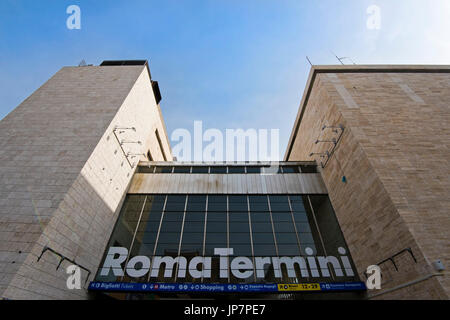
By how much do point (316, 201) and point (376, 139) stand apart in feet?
21.6

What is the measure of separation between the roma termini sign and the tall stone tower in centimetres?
206

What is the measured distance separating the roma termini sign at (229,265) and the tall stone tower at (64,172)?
81.2 inches

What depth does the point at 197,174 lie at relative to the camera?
19.1 metres

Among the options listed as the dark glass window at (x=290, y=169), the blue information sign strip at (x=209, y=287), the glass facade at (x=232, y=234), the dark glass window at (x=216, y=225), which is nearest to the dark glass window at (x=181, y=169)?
the glass facade at (x=232, y=234)

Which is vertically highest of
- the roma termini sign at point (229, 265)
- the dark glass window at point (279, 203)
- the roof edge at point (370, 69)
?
the roof edge at point (370, 69)

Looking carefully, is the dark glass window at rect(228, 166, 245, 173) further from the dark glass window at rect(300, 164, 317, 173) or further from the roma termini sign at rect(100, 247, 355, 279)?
the roma termini sign at rect(100, 247, 355, 279)

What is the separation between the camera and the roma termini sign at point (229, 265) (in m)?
12.8

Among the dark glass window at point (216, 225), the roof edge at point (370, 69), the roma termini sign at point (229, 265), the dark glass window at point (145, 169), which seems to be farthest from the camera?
the dark glass window at point (145, 169)

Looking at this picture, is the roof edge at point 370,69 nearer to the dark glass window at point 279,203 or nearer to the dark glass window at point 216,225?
the dark glass window at point 279,203

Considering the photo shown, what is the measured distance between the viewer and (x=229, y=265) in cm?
1322

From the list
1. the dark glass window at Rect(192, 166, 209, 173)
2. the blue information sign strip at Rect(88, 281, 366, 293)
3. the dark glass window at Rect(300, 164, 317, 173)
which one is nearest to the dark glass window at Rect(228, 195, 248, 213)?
the dark glass window at Rect(192, 166, 209, 173)

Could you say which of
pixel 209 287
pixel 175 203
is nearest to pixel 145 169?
pixel 175 203

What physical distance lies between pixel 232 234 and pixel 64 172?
11.7 m

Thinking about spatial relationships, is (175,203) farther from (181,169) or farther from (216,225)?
(216,225)
